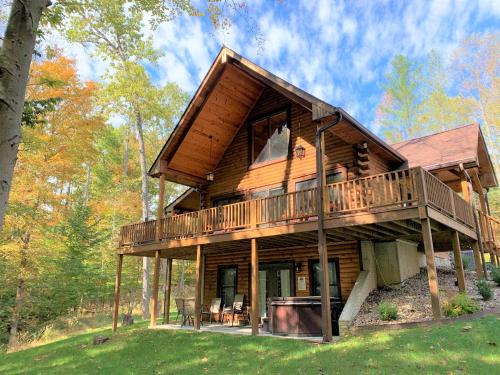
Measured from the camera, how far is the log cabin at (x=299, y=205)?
974 centimetres

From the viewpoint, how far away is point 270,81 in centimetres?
1192

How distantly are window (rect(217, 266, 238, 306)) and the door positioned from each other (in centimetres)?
155

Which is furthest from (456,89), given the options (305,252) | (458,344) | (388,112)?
(458,344)

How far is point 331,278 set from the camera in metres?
12.5

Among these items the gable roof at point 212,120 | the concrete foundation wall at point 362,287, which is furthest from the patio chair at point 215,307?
the concrete foundation wall at point 362,287

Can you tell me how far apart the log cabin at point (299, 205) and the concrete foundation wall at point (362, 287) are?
4 cm

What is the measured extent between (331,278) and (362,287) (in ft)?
5.01

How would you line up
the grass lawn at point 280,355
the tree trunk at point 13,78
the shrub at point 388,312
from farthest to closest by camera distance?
the shrub at point 388,312 < the grass lawn at point 280,355 < the tree trunk at point 13,78

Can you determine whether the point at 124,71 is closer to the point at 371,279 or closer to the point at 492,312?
the point at 371,279

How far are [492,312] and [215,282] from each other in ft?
33.8

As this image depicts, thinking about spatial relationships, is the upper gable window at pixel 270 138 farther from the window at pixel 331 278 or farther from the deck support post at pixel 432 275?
the deck support post at pixel 432 275

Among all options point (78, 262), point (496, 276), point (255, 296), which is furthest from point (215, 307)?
point (78, 262)

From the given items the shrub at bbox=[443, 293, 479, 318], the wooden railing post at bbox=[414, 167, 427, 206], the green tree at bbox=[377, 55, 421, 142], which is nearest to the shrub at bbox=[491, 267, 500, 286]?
the shrub at bbox=[443, 293, 479, 318]

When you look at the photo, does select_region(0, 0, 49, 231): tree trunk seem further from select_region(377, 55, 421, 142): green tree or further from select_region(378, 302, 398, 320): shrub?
select_region(377, 55, 421, 142): green tree
